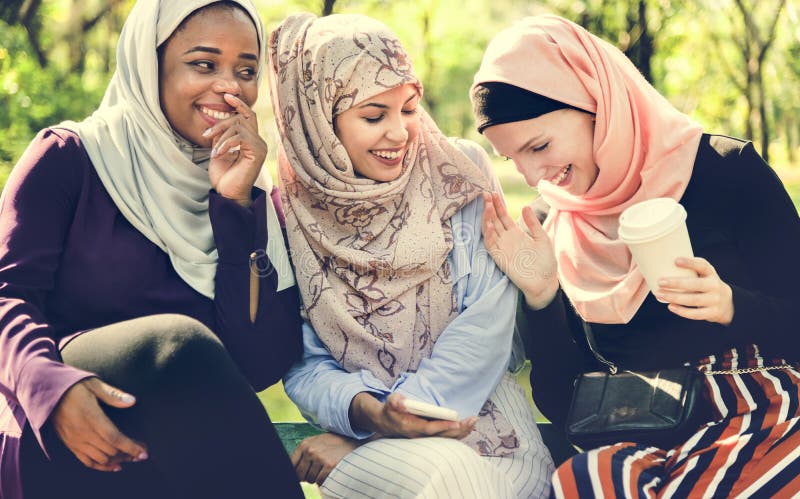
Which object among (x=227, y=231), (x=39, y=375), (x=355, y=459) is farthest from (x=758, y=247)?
(x=39, y=375)

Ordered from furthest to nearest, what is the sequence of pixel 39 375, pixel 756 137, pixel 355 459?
pixel 756 137 → pixel 355 459 → pixel 39 375

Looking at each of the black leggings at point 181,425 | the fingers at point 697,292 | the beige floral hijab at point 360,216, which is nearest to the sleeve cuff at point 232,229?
the beige floral hijab at point 360,216

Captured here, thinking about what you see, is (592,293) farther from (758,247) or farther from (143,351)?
(143,351)

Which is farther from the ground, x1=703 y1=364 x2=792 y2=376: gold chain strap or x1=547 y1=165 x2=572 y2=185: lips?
x1=547 y1=165 x2=572 y2=185: lips

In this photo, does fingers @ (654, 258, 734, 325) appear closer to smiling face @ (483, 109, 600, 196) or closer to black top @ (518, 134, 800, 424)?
black top @ (518, 134, 800, 424)

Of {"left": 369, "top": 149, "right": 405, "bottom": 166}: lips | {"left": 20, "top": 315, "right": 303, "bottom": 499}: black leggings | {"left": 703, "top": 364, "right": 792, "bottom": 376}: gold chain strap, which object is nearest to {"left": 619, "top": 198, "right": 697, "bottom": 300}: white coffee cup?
{"left": 703, "top": 364, "right": 792, "bottom": 376}: gold chain strap

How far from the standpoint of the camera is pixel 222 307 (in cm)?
255

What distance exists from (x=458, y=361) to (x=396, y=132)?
0.66 meters

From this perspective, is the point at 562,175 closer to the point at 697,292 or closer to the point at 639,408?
the point at 697,292

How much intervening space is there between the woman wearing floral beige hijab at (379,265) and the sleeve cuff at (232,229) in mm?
176

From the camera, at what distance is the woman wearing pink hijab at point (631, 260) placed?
2.33m

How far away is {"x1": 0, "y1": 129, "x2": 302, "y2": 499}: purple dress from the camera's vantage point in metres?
2.20

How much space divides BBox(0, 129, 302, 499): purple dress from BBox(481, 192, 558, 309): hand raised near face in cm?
61

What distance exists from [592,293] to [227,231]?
103 cm
